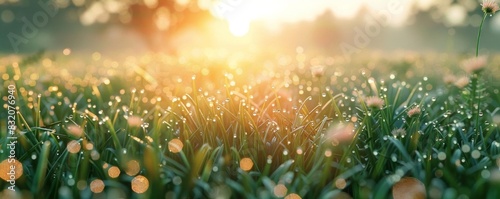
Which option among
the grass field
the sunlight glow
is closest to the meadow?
the grass field

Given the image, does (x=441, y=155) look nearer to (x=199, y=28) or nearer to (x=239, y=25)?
(x=239, y=25)

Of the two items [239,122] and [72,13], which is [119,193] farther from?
[72,13]

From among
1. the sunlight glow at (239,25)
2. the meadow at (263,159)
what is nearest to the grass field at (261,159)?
the meadow at (263,159)

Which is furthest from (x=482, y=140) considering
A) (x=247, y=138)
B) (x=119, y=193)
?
(x=119, y=193)

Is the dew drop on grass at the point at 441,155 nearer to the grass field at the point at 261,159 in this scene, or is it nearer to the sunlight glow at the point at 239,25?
the grass field at the point at 261,159

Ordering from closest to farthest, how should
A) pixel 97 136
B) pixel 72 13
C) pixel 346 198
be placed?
1. pixel 346 198
2. pixel 97 136
3. pixel 72 13

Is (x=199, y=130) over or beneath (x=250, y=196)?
over

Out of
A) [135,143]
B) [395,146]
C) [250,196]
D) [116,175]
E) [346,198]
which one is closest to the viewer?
[250,196]

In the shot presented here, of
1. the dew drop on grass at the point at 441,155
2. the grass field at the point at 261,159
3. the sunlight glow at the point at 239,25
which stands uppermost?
the sunlight glow at the point at 239,25

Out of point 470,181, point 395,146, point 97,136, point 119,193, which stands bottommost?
point 470,181

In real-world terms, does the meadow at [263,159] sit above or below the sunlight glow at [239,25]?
below

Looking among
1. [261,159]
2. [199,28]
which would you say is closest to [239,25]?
[261,159]
